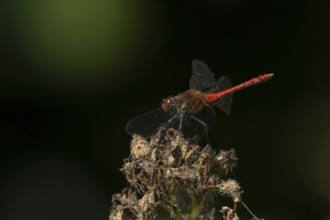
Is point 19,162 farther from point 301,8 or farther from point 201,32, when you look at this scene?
point 301,8

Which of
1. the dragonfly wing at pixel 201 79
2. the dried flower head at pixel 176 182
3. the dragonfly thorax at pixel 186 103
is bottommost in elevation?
the dried flower head at pixel 176 182

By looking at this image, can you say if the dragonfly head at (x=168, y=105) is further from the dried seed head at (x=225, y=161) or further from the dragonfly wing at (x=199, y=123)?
the dried seed head at (x=225, y=161)

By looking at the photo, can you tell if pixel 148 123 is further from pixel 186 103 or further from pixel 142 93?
pixel 142 93

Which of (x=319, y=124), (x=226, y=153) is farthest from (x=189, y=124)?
(x=319, y=124)

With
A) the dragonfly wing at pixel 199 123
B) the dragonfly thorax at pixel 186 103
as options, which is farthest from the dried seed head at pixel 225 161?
the dragonfly thorax at pixel 186 103

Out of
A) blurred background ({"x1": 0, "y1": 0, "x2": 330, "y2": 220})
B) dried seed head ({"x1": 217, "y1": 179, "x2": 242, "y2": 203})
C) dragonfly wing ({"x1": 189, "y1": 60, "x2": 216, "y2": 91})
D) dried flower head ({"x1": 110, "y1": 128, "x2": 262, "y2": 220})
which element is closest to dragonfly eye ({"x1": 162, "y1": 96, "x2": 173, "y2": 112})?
dragonfly wing ({"x1": 189, "y1": 60, "x2": 216, "y2": 91})

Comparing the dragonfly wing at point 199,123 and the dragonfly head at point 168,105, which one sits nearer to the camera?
the dragonfly wing at point 199,123
